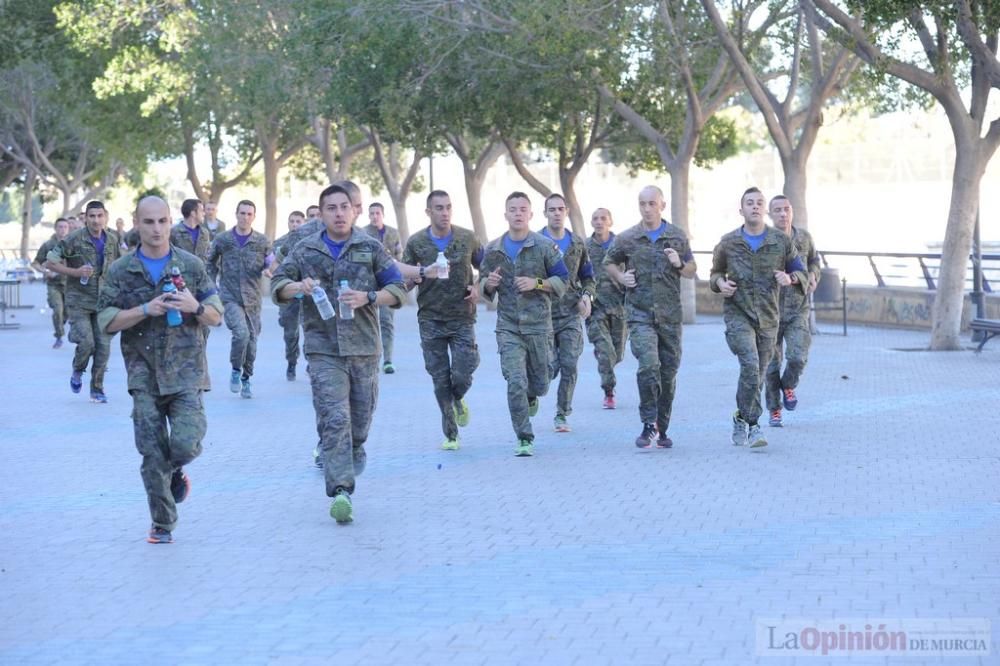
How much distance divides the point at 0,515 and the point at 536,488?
302 centimetres

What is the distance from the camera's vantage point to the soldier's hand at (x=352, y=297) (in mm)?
8617

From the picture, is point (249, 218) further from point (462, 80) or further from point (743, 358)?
point (462, 80)

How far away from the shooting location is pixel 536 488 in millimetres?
9883

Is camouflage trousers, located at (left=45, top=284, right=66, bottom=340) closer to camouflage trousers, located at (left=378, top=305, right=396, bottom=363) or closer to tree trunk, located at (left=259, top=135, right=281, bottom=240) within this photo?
camouflage trousers, located at (left=378, top=305, right=396, bottom=363)

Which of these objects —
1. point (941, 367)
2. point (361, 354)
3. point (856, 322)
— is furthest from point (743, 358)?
point (856, 322)

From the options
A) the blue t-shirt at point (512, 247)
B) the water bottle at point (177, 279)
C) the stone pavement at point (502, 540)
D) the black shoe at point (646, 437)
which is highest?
the blue t-shirt at point (512, 247)

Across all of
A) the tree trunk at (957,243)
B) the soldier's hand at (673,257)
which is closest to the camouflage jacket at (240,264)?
the soldier's hand at (673,257)

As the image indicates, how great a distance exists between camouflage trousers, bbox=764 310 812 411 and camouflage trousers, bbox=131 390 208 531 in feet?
18.5

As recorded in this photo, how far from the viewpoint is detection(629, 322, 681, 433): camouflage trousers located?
11492 mm

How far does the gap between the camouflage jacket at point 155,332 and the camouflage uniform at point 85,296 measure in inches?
281

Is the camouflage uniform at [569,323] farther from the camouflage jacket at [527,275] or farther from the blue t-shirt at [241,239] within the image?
the blue t-shirt at [241,239]

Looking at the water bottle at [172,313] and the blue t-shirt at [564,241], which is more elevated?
the blue t-shirt at [564,241]

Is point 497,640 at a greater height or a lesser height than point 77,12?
lesser

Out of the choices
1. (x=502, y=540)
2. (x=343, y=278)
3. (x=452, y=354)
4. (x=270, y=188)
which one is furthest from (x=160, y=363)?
(x=270, y=188)
